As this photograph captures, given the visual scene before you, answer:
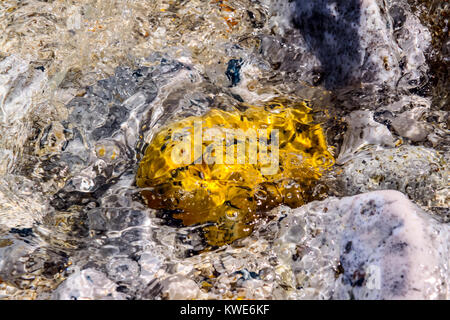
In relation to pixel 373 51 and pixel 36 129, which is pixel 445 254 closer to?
pixel 373 51

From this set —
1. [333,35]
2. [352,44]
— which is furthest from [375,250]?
[333,35]

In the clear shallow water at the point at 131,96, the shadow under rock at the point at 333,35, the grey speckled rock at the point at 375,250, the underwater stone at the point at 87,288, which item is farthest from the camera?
the shadow under rock at the point at 333,35

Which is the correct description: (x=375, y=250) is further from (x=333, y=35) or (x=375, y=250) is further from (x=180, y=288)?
(x=333, y=35)

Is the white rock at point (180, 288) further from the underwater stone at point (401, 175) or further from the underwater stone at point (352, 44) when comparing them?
the underwater stone at point (352, 44)

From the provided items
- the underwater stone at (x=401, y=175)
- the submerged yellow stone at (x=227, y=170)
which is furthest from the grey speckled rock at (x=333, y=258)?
the underwater stone at (x=401, y=175)

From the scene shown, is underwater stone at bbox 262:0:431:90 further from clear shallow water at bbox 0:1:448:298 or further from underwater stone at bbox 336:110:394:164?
underwater stone at bbox 336:110:394:164

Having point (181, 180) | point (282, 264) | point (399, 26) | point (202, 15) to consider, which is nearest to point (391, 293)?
point (282, 264)
